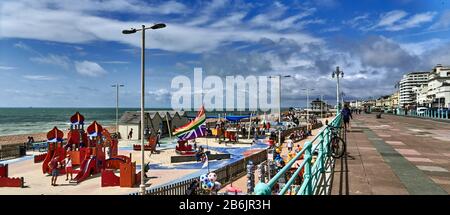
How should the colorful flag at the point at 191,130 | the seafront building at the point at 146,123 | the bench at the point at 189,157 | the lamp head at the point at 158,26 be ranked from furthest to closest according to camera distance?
the seafront building at the point at 146,123 < the bench at the point at 189,157 < the colorful flag at the point at 191,130 < the lamp head at the point at 158,26

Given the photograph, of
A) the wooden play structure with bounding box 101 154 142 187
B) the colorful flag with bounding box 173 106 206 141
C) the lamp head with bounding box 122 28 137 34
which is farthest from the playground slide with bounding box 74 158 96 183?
the lamp head with bounding box 122 28 137 34

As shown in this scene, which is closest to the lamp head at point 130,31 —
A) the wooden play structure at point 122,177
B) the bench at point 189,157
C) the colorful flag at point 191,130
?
the wooden play structure at point 122,177

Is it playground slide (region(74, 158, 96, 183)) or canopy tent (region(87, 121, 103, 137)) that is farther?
canopy tent (region(87, 121, 103, 137))

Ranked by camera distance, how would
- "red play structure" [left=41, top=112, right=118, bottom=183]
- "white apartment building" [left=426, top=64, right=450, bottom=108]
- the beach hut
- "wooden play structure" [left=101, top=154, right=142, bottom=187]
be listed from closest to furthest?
"wooden play structure" [left=101, top=154, right=142, bottom=187], "red play structure" [left=41, top=112, right=118, bottom=183], the beach hut, "white apartment building" [left=426, top=64, right=450, bottom=108]

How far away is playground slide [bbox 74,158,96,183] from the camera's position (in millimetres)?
20341

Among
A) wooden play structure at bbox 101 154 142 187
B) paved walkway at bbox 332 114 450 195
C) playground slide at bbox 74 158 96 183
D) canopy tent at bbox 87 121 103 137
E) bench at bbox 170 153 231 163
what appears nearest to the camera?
paved walkway at bbox 332 114 450 195

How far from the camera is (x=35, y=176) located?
22000 millimetres

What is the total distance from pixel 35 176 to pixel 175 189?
14.1 metres

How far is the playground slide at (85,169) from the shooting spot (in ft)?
66.7

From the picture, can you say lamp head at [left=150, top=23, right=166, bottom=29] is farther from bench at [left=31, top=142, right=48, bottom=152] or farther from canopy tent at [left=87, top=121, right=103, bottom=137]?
bench at [left=31, top=142, right=48, bottom=152]

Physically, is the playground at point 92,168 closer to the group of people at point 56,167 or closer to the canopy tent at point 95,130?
the canopy tent at point 95,130
